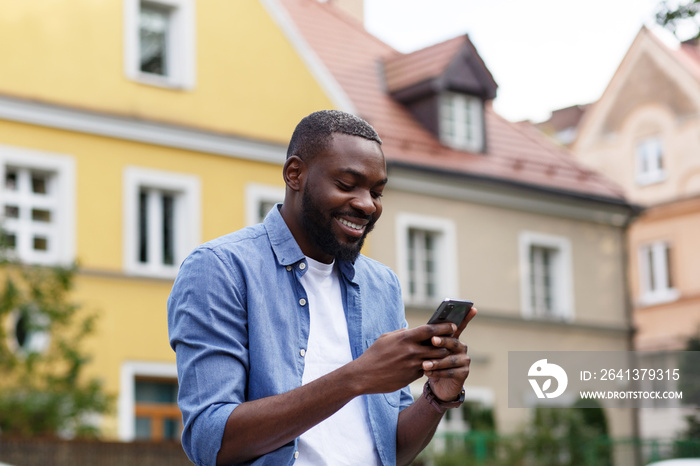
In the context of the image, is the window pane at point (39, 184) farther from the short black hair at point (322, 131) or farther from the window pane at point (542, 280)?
the short black hair at point (322, 131)

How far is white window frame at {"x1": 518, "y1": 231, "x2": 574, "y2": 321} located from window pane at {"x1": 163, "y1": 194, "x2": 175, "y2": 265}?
27.2 feet

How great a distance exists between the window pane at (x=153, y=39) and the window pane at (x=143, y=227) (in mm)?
2113

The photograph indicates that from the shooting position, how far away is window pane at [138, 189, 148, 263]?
19.2m

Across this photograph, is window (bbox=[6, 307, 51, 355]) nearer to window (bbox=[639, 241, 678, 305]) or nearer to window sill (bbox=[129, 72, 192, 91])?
window sill (bbox=[129, 72, 192, 91])

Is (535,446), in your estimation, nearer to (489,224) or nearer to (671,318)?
(489,224)

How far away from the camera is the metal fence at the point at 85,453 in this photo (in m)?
12.3

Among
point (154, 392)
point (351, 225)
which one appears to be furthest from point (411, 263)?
point (351, 225)

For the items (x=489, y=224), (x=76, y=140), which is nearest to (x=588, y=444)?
(x=489, y=224)

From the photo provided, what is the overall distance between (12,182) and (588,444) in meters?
9.52

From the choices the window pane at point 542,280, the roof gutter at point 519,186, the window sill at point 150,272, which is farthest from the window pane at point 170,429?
the window pane at point 542,280

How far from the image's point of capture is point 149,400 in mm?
18594

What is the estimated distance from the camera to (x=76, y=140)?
18766 mm

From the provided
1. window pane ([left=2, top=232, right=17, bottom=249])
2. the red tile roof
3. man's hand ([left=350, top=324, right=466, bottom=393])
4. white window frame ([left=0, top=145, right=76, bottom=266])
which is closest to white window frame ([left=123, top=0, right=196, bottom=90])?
white window frame ([left=0, top=145, right=76, bottom=266])

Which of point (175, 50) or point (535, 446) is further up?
point (175, 50)
